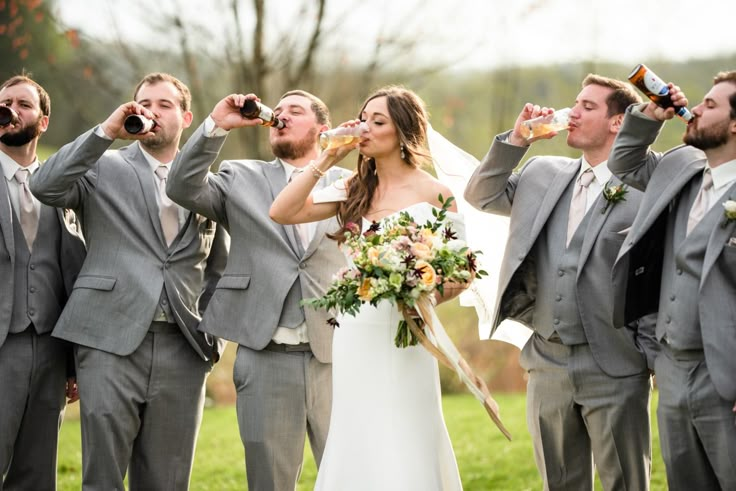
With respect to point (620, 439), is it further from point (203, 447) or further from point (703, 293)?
point (203, 447)

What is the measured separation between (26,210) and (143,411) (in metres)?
1.26

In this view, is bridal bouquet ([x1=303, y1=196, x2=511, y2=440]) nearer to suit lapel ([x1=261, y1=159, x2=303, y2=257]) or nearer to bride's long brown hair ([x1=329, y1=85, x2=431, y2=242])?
bride's long brown hair ([x1=329, y1=85, x2=431, y2=242])

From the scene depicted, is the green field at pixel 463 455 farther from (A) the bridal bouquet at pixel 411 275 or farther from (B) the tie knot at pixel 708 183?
(B) the tie knot at pixel 708 183

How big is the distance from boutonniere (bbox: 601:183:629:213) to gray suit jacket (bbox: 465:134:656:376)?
0.03 m

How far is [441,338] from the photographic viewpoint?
16.7 feet

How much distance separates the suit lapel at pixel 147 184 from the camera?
5.89 m

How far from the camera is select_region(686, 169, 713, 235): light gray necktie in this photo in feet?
→ 15.6

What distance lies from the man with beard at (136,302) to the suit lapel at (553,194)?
1.84 metres

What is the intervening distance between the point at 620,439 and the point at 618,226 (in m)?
1.04

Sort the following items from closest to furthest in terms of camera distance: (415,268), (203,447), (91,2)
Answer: (415,268) → (203,447) → (91,2)

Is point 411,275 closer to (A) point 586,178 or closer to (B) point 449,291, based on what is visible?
(B) point 449,291

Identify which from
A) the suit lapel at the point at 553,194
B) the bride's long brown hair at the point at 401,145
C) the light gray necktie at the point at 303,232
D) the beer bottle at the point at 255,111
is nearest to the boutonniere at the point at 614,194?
the suit lapel at the point at 553,194

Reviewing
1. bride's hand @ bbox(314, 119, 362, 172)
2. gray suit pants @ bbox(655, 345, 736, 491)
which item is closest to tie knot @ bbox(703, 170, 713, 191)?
gray suit pants @ bbox(655, 345, 736, 491)

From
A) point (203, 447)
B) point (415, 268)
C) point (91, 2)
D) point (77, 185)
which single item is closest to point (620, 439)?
point (415, 268)
